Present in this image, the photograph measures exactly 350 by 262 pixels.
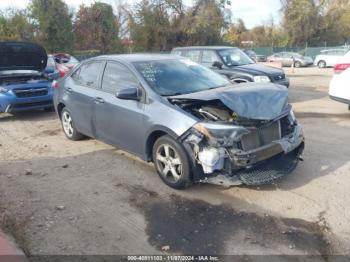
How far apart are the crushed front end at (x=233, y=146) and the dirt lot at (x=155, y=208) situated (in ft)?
0.85

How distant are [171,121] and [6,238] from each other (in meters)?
2.23

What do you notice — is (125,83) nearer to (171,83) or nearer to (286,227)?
(171,83)

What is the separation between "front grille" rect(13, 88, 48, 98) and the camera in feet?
31.2

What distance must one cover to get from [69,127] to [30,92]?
296cm

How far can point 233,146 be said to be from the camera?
453cm

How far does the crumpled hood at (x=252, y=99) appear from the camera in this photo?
4.70 meters

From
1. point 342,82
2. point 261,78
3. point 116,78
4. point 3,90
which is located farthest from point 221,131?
point 3,90

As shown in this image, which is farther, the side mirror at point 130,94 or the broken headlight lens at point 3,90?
the broken headlight lens at point 3,90

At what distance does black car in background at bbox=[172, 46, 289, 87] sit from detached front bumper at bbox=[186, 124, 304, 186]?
513 cm

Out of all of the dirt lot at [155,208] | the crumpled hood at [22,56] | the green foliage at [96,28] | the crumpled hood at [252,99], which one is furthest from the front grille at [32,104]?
the green foliage at [96,28]

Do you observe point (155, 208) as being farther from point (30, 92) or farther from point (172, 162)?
point (30, 92)

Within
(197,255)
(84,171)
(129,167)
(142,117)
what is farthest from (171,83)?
(197,255)

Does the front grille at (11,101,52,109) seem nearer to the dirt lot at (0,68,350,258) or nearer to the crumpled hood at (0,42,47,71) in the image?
the crumpled hood at (0,42,47,71)

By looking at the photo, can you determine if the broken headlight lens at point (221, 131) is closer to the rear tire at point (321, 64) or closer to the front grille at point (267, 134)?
the front grille at point (267, 134)
